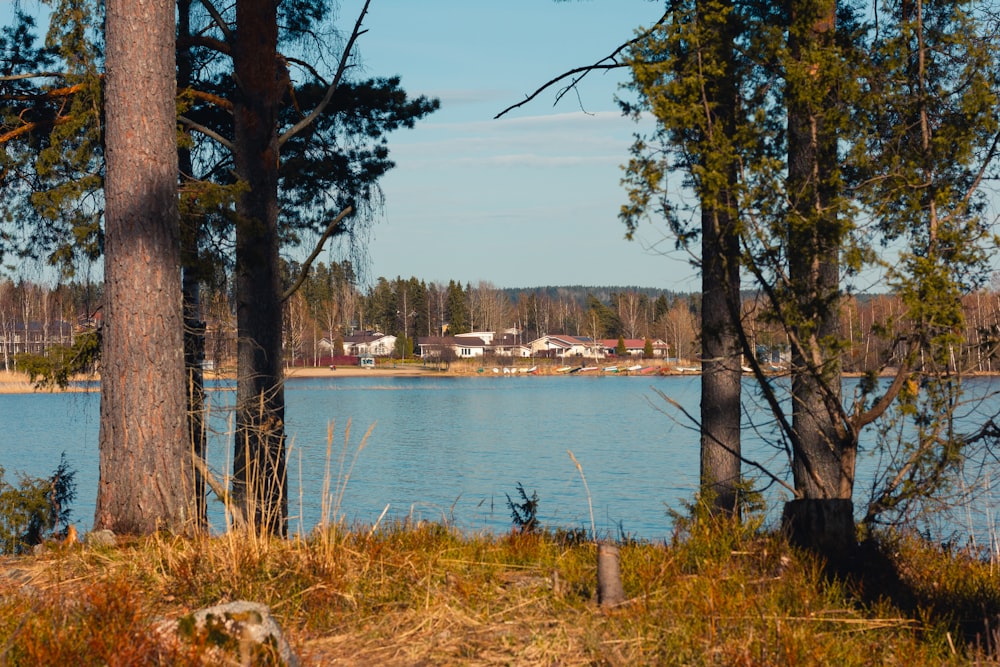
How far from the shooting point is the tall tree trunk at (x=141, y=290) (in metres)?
6.08

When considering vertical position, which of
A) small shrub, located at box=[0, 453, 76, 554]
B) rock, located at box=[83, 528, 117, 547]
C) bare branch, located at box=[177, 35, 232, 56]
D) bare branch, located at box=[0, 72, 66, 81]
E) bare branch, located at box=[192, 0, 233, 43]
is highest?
bare branch, located at box=[192, 0, 233, 43]

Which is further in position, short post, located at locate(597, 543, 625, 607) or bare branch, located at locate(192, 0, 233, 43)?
bare branch, located at locate(192, 0, 233, 43)

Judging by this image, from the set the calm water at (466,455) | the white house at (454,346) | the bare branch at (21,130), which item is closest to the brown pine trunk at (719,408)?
the calm water at (466,455)

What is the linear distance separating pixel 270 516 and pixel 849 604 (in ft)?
9.14

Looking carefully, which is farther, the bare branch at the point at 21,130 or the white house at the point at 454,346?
the white house at the point at 454,346

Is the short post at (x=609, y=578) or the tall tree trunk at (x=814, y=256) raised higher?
the tall tree trunk at (x=814, y=256)

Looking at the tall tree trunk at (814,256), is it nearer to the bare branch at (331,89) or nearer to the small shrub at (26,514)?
the bare branch at (331,89)

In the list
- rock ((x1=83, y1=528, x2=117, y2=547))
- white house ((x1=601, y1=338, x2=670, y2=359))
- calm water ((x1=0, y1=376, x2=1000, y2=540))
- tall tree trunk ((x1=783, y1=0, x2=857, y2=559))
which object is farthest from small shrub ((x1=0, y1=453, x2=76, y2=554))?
white house ((x1=601, y1=338, x2=670, y2=359))

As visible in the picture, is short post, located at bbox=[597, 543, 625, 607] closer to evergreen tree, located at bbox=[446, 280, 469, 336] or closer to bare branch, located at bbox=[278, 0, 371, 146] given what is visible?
bare branch, located at bbox=[278, 0, 371, 146]

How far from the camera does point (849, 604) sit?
4285 mm

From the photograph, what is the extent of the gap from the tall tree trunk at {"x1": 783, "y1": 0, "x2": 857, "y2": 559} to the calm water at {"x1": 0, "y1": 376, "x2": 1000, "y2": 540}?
2.78 feet

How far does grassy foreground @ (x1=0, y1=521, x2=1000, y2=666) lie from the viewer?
3.54 metres

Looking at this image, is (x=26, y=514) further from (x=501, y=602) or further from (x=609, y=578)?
(x=609, y=578)

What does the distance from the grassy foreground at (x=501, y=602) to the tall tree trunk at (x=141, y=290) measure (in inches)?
29.4
